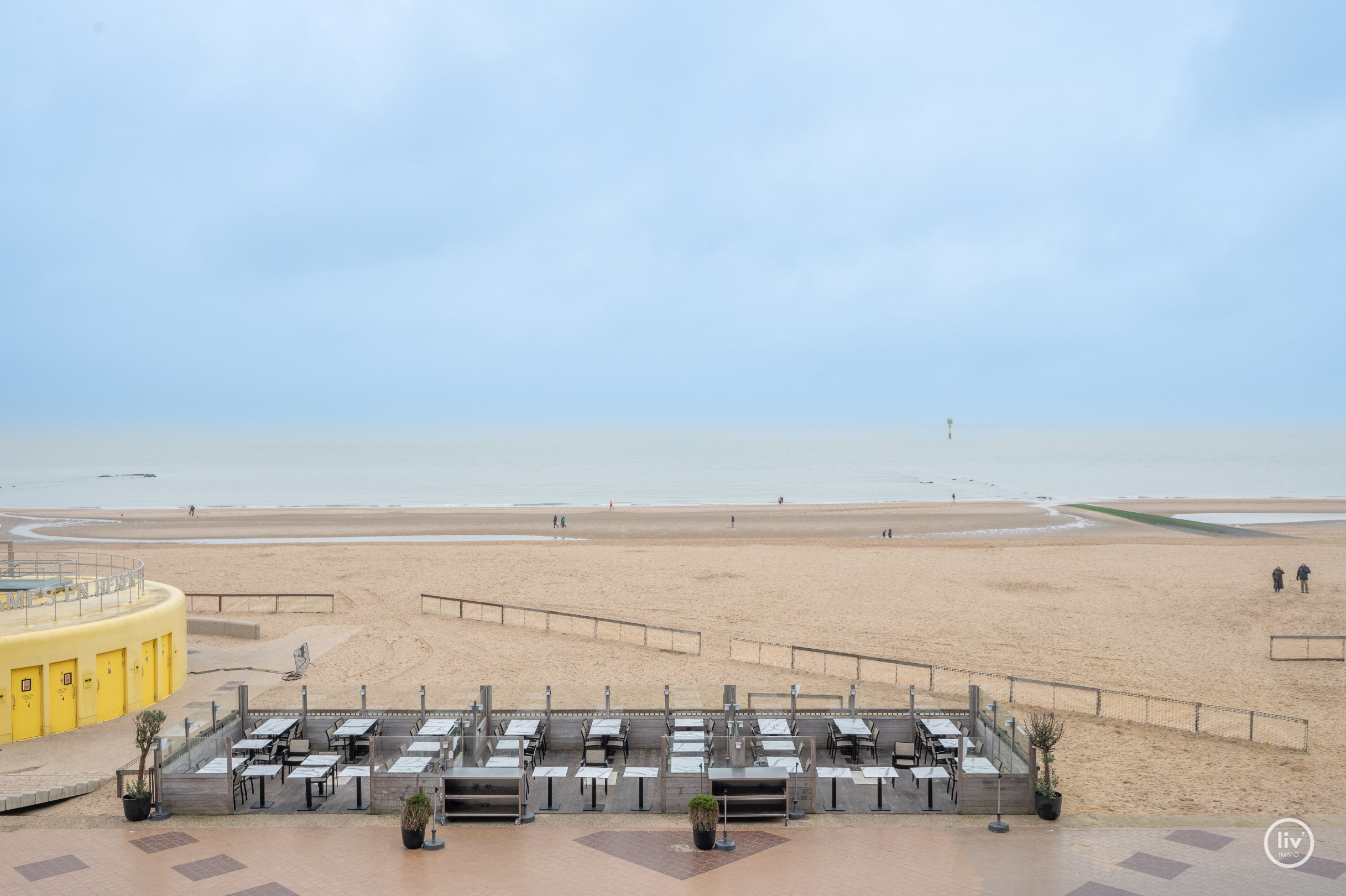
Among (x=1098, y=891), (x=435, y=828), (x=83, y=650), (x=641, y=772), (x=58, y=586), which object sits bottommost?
(x=1098, y=891)

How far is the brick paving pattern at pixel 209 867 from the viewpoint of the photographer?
37.6 ft

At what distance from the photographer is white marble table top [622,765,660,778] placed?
45.1ft

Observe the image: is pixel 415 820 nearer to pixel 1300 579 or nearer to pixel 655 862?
pixel 655 862

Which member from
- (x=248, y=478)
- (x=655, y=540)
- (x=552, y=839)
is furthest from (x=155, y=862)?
(x=248, y=478)

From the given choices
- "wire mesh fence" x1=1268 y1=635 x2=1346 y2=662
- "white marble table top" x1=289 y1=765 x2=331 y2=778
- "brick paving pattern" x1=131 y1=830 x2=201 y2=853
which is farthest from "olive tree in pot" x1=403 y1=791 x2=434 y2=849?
"wire mesh fence" x1=1268 y1=635 x2=1346 y2=662

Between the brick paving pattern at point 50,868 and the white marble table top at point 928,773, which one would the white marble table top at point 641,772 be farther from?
the brick paving pattern at point 50,868

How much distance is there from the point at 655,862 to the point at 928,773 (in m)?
4.60

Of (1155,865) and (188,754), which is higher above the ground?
(188,754)

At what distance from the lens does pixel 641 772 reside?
45.3 feet

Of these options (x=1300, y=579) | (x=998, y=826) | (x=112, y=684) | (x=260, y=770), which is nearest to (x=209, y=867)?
(x=260, y=770)

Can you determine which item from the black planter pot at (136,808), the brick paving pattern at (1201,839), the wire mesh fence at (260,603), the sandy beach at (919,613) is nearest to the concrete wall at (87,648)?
the sandy beach at (919,613)

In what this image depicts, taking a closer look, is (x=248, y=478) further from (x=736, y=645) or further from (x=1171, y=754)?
(x=1171, y=754)

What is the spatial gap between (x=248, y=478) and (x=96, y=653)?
109815 millimetres

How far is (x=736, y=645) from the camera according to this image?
2559cm
